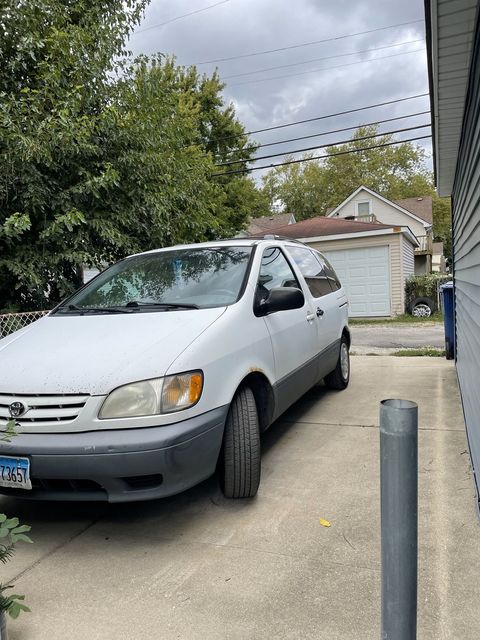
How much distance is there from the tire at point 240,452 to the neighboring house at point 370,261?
1409cm

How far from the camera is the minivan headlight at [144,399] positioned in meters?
2.45

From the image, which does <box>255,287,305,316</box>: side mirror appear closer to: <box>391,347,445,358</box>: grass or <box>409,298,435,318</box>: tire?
<box>391,347,445,358</box>: grass

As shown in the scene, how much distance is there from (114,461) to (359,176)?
4433 centimetres

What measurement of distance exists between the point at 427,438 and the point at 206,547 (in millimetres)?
2345

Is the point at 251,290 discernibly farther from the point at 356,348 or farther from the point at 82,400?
the point at 356,348

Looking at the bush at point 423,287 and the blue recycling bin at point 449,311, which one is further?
the bush at point 423,287

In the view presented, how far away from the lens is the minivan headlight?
2451 mm

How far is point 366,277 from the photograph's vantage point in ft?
53.9

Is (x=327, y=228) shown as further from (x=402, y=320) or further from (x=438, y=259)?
(x=438, y=259)

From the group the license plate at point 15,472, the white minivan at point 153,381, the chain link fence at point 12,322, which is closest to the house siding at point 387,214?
the chain link fence at point 12,322

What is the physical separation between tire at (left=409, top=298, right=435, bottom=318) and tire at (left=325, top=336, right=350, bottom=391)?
36.2ft

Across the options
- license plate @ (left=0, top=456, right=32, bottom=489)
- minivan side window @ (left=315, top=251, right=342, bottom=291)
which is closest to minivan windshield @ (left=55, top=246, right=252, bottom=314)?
license plate @ (left=0, top=456, right=32, bottom=489)

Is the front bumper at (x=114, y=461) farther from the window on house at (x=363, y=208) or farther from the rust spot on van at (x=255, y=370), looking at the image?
the window on house at (x=363, y=208)

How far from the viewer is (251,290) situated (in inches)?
137
